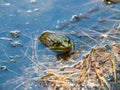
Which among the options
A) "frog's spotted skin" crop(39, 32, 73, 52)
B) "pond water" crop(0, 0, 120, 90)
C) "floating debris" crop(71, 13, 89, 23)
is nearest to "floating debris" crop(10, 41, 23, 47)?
"pond water" crop(0, 0, 120, 90)

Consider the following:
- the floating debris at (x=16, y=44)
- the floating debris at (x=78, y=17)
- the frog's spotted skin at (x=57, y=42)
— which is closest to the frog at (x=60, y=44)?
the frog's spotted skin at (x=57, y=42)

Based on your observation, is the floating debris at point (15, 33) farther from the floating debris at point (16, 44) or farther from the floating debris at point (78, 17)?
the floating debris at point (78, 17)

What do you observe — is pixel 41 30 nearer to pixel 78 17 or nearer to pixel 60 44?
pixel 60 44

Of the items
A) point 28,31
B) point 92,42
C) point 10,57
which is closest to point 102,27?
point 92,42

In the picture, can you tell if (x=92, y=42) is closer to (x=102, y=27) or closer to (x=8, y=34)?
(x=102, y=27)

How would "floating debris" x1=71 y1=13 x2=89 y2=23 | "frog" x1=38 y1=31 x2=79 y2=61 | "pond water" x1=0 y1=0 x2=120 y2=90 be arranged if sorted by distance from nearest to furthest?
"pond water" x1=0 y1=0 x2=120 y2=90
"frog" x1=38 y1=31 x2=79 y2=61
"floating debris" x1=71 y1=13 x2=89 y2=23

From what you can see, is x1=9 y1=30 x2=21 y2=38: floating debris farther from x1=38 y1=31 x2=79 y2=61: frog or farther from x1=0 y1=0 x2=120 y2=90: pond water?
x1=38 y1=31 x2=79 y2=61: frog

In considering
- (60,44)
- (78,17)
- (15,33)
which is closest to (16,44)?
(15,33)
